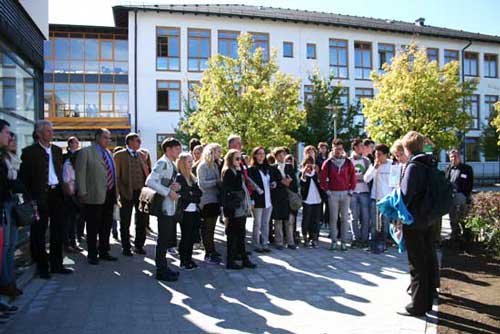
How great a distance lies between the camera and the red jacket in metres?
9.03

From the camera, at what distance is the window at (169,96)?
100ft

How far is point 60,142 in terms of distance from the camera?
30.6 metres

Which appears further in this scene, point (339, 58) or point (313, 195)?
point (339, 58)

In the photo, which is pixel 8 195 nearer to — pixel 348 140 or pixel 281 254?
pixel 281 254

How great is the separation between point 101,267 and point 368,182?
5086 mm

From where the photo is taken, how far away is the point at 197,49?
102ft

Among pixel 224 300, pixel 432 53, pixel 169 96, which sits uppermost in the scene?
pixel 432 53

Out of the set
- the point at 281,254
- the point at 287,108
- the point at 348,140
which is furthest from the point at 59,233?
the point at 348,140

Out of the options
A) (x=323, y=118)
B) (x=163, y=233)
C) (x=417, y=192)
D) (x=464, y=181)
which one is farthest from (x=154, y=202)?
(x=323, y=118)

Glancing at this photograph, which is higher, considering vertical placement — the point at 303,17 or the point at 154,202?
the point at 303,17

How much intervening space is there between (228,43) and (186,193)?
2599 cm

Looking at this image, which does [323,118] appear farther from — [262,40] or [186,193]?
[186,193]

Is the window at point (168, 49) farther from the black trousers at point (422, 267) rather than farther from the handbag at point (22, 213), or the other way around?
the black trousers at point (422, 267)

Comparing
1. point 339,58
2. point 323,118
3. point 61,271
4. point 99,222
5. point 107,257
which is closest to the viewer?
point 61,271
